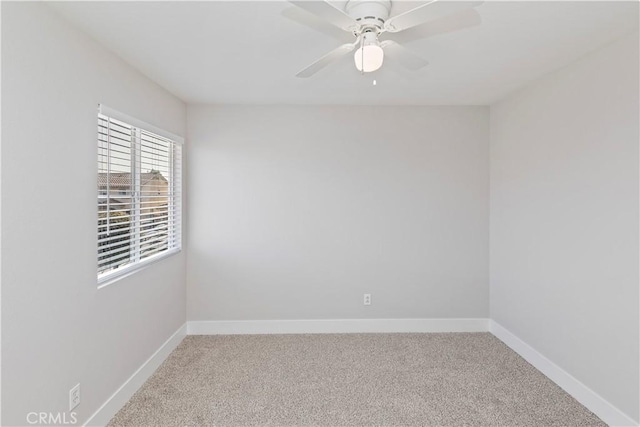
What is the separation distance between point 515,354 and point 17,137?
3.82m

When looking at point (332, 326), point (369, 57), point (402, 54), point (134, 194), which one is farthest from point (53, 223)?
point (332, 326)

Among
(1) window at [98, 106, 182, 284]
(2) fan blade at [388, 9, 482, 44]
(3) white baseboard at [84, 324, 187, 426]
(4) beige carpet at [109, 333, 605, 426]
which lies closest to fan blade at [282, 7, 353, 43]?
(2) fan blade at [388, 9, 482, 44]

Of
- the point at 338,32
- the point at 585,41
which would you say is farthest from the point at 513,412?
the point at 338,32

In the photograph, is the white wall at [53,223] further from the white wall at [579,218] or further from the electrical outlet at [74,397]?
the white wall at [579,218]

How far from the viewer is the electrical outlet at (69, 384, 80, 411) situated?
1911 millimetres

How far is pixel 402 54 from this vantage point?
1.80 m

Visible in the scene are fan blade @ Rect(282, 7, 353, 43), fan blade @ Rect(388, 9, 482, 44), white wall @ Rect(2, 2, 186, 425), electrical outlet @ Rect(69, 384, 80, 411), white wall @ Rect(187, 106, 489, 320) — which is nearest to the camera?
white wall @ Rect(2, 2, 186, 425)

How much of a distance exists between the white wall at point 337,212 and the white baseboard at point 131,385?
552 mm

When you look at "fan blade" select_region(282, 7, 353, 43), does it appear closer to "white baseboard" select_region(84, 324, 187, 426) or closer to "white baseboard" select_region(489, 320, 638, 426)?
"white baseboard" select_region(84, 324, 187, 426)

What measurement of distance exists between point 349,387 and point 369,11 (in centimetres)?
243

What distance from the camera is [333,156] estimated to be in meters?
3.65

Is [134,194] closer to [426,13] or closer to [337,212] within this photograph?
[337,212]

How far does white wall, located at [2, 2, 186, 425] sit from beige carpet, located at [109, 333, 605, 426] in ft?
1.68

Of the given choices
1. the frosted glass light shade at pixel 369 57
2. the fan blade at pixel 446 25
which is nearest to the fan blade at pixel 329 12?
the frosted glass light shade at pixel 369 57
